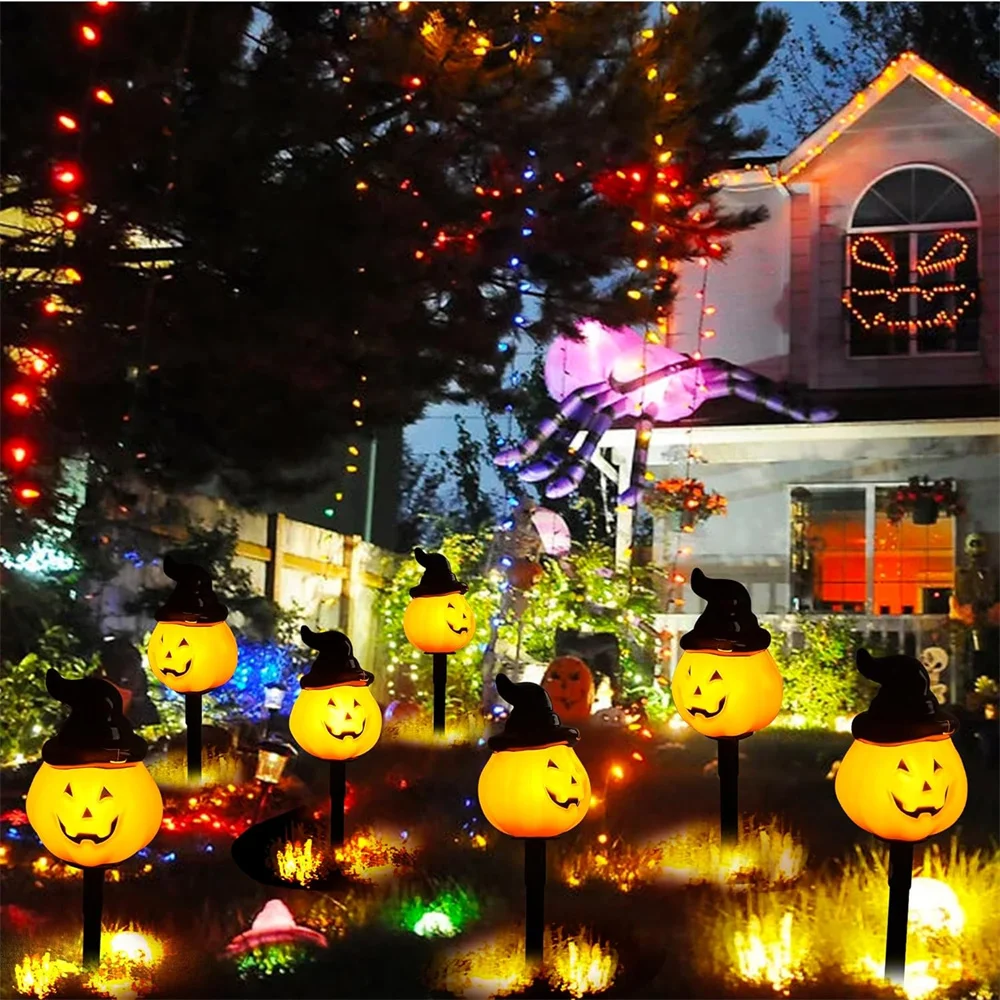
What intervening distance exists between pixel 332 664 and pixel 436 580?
0.72 meters

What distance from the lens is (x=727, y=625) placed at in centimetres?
330

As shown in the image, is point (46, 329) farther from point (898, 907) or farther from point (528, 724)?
point (898, 907)

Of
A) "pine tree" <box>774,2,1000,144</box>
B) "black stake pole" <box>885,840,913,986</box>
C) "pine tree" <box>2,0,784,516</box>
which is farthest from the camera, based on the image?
"pine tree" <box>774,2,1000,144</box>

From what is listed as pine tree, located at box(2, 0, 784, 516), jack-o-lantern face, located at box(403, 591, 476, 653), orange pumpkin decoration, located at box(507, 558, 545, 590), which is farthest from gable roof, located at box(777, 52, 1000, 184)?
jack-o-lantern face, located at box(403, 591, 476, 653)

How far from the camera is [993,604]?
6574mm

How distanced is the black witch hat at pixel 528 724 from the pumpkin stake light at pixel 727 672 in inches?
18.0

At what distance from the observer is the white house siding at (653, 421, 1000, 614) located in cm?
739

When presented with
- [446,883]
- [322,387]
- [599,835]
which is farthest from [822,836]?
[322,387]

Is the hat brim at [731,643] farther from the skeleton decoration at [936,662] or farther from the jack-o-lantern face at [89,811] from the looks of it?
the skeleton decoration at [936,662]

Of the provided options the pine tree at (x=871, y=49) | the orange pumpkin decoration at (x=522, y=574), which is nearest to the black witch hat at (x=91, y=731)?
the orange pumpkin decoration at (x=522, y=574)

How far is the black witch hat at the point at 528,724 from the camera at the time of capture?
304 centimetres

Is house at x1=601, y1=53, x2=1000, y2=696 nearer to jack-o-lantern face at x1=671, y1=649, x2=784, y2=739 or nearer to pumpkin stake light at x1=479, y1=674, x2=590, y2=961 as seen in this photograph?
jack-o-lantern face at x1=671, y1=649, x2=784, y2=739

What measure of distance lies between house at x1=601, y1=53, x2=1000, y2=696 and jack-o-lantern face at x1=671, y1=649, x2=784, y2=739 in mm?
3880

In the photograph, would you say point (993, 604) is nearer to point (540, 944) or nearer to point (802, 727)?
point (802, 727)
